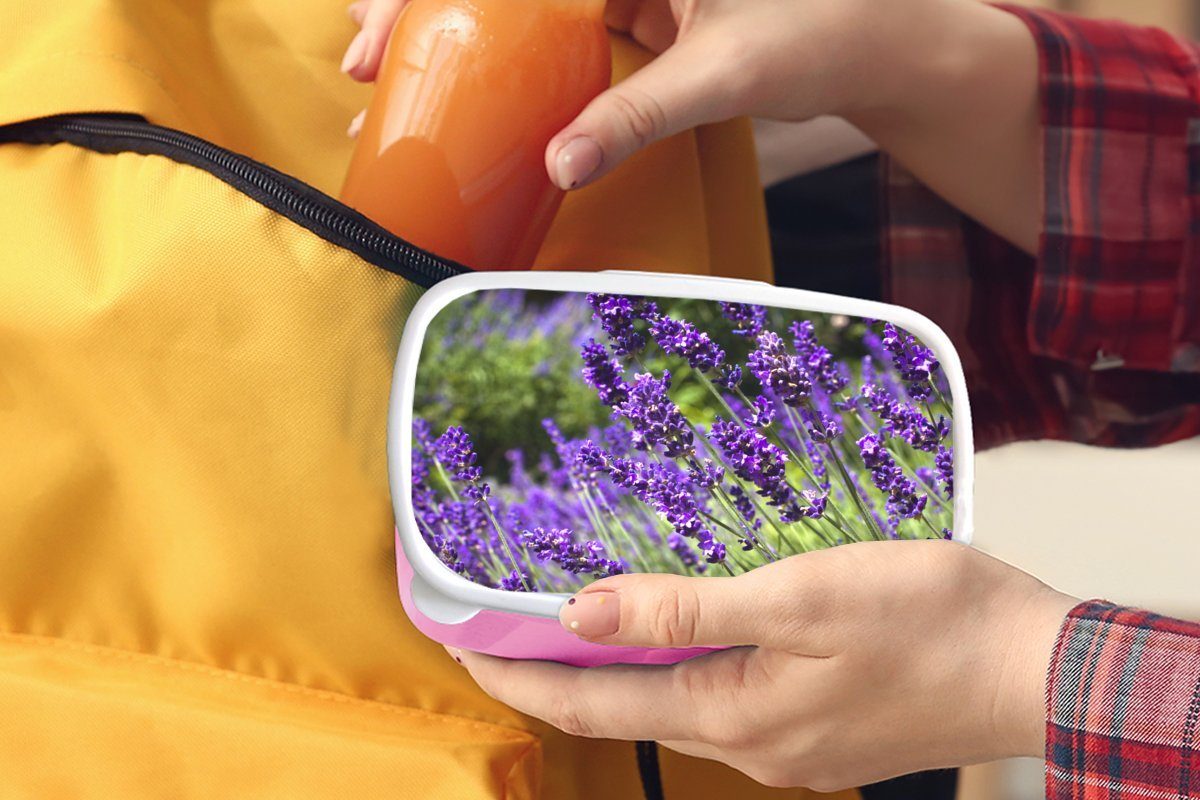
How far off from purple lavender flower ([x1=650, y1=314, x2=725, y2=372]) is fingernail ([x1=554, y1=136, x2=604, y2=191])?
7 centimetres

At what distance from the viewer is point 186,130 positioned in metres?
0.38

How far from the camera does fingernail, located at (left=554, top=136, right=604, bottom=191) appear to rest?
0.35m

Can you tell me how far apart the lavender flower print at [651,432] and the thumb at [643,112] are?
0.20 ft

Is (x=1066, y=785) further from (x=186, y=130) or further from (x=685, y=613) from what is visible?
(x=186, y=130)

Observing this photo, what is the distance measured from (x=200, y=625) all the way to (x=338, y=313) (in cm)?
13

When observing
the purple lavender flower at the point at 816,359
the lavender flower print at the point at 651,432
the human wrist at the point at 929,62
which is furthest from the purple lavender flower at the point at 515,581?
the human wrist at the point at 929,62

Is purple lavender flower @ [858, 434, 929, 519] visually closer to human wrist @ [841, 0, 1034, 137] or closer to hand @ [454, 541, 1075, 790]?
hand @ [454, 541, 1075, 790]

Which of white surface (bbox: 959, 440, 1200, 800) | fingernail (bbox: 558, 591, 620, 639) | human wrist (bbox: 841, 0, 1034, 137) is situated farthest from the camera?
white surface (bbox: 959, 440, 1200, 800)

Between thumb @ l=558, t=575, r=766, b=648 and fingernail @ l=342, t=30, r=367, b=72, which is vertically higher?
fingernail @ l=342, t=30, r=367, b=72

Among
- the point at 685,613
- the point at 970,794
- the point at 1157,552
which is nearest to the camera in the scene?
the point at 685,613

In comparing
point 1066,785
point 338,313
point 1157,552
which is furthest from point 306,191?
point 1157,552

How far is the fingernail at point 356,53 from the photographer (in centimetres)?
40

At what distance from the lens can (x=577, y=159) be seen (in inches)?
13.9

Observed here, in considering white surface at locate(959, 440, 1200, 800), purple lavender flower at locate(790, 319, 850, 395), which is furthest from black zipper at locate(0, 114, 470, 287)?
white surface at locate(959, 440, 1200, 800)
